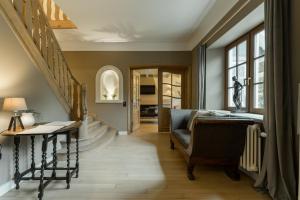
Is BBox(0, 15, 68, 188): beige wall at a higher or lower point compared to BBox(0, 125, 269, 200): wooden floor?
higher

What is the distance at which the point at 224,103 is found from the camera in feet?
17.2

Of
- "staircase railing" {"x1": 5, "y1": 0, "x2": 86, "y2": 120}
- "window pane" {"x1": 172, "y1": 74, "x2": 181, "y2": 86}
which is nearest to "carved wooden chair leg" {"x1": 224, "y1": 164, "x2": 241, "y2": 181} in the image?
"staircase railing" {"x1": 5, "y1": 0, "x2": 86, "y2": 120}

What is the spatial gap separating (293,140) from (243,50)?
259 cm

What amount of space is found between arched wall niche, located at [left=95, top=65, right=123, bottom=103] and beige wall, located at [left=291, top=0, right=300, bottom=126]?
508cm

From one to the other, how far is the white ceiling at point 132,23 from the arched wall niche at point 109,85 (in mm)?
675

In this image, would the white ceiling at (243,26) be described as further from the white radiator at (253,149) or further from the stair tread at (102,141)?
the stair tread at (102,141)

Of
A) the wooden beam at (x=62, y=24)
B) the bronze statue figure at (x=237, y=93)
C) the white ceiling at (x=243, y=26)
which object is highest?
the wooden beam at (x=62, y=24)

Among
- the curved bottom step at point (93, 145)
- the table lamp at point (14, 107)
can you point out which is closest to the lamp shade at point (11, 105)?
the table lamp at point (14, 107)

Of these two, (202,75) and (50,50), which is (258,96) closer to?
(202,75)

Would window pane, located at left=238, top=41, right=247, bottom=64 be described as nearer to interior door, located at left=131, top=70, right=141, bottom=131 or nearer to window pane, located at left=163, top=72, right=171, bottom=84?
window pane, located at left=163, top=72, right=171, bottom=84

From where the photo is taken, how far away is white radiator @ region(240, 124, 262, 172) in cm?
264

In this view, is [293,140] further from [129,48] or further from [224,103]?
[129,48]

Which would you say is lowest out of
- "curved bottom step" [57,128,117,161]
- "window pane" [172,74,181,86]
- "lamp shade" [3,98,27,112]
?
"curved bottom step" [57,128,117,161]

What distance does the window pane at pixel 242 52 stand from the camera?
4211 mm
